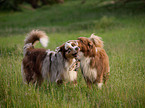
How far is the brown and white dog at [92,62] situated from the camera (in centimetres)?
391

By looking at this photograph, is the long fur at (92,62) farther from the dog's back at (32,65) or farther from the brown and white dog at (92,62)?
the dog's back at (32,65)

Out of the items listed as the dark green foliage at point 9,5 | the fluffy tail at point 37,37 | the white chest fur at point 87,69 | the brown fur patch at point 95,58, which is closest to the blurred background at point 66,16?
the dark green foliage at point 9,5

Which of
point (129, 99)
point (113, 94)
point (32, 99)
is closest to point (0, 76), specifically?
point (32, 99)

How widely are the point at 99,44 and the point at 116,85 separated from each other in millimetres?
1082

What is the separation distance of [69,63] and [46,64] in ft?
2.57

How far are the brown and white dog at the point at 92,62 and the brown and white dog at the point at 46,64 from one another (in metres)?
0.26

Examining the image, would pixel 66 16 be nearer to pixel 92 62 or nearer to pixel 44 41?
pixel 44 41

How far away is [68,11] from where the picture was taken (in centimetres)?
2336

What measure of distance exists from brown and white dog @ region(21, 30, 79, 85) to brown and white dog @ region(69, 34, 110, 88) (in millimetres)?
261

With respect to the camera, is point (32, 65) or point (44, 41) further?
point (44, 41)

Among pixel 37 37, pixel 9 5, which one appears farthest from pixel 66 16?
pixel 37 37

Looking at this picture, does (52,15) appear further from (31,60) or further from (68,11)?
(31,60)

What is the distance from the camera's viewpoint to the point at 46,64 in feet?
14.6

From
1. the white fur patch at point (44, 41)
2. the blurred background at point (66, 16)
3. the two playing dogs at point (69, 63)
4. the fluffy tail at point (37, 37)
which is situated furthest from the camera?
the blurred background at point (66, 16)
